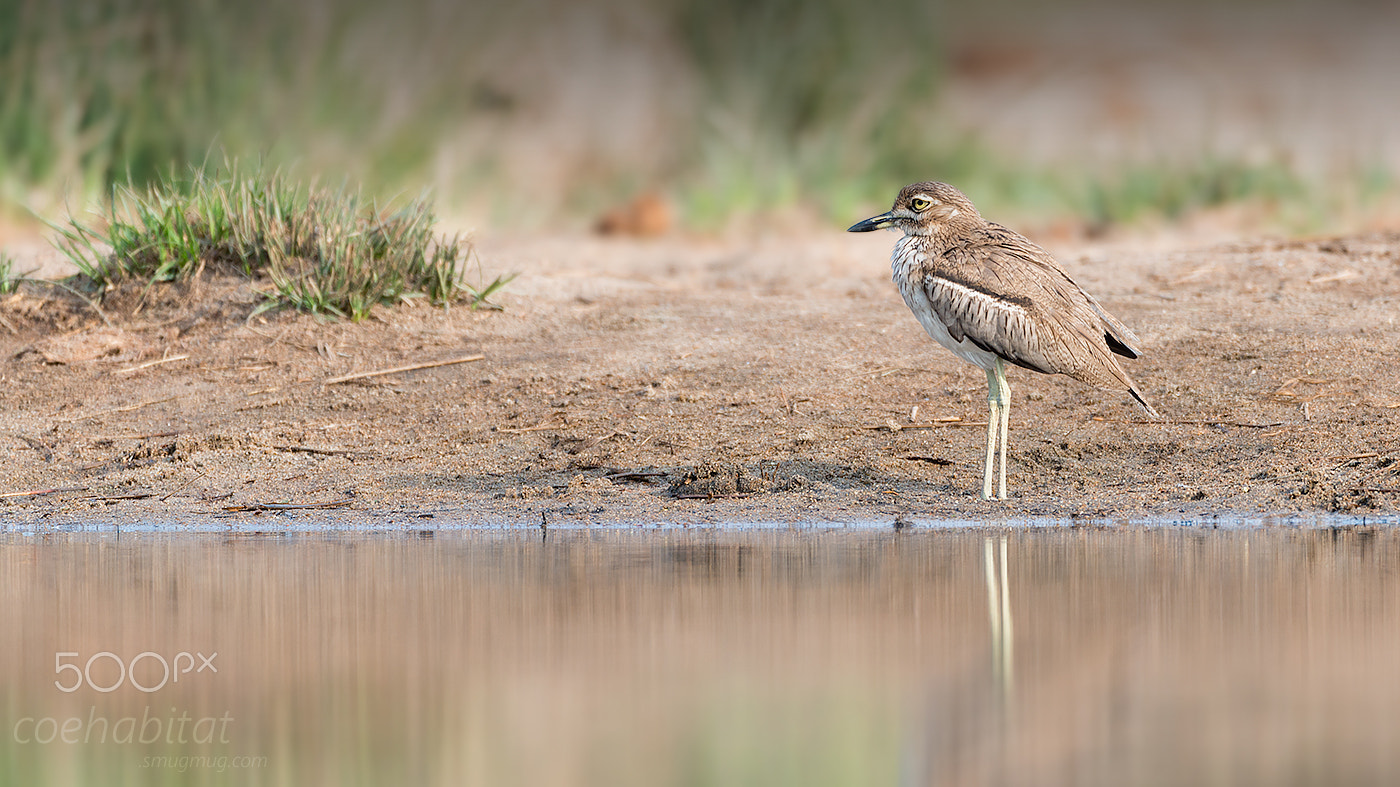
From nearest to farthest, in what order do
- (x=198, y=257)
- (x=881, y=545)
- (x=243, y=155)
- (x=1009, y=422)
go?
1. (x=881, y=545)
2. (x=1009, y=422)
3. (x=198, y=257)
4. (x=243, y=155)

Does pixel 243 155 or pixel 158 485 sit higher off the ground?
pixel 243 155

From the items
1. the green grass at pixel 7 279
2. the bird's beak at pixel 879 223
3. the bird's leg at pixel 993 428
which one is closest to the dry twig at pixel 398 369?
the bird's beak at pixel 879 223

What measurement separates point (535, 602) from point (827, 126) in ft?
28.8

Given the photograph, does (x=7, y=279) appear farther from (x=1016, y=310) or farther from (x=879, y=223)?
(x=1016, y=310)

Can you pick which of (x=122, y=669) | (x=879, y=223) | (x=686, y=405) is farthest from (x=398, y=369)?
(x=122, y=669)

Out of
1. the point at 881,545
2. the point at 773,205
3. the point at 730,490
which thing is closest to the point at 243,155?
the point at 773,205

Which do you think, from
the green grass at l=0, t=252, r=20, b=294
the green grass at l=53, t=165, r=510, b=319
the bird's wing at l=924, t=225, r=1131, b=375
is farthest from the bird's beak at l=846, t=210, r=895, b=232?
the green grass at l=0, t=252, r=20, b=294

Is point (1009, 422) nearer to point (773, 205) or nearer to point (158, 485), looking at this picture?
point (158, 485)

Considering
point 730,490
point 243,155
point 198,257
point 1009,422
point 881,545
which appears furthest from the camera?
point 243,155

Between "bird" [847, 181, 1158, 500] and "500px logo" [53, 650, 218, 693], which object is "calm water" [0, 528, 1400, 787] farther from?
"bird" [847, 181, 1158, 500]

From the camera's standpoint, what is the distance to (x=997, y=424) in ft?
26.0

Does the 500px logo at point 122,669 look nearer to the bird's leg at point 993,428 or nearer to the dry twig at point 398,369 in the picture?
the bird's leg at point 993,428

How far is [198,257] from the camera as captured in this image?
→ 1027 cm

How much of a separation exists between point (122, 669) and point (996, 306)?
4303 millimetres
